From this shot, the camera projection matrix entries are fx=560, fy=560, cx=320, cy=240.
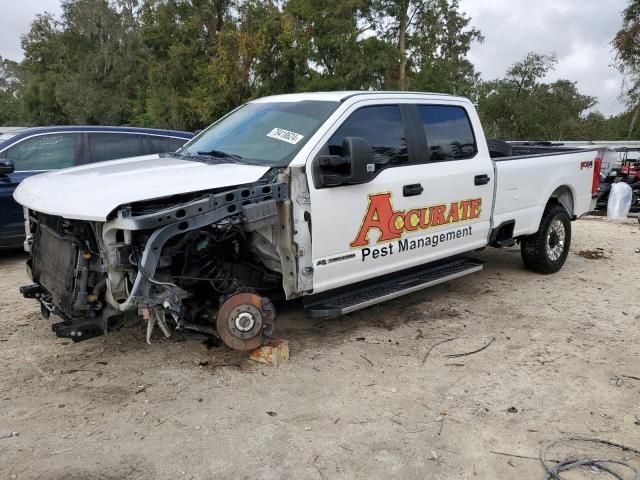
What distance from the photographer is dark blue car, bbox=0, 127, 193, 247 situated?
6.63m

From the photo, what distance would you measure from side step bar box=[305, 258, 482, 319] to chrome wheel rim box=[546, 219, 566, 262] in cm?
144

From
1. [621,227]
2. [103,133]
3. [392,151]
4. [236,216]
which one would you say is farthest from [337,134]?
[621,227]

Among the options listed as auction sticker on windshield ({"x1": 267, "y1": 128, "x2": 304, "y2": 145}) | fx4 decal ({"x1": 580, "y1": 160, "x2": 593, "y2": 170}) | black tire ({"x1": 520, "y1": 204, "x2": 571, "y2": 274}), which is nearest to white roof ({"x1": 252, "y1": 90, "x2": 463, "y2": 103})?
auction sticker on windshield ({"x1": 267, "y1": 128, "x2": 304, "y2": 145})

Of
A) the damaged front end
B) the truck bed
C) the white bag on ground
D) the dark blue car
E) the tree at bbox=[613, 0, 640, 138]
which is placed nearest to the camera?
the damaged front end

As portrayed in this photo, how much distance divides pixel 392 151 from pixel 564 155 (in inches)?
115

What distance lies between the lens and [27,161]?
686cm

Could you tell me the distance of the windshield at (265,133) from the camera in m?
4.26

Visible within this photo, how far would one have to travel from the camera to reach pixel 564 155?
6602mm

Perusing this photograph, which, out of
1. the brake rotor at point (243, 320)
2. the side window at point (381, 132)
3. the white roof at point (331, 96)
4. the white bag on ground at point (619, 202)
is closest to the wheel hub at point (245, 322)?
the brake rotor at point (243, 320)

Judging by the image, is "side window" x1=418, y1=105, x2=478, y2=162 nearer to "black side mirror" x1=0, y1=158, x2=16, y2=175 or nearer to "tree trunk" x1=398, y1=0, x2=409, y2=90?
"black side mirror" x1=0, y1=158, x2=16, y2=175

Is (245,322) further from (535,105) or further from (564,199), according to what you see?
(535,105)

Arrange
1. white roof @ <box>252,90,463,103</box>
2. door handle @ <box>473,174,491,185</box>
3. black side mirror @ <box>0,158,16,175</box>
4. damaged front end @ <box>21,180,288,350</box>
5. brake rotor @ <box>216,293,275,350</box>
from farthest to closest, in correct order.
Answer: black side mirror @ <box>0,158,16,175</box> < door handle @ <box>473,174,491,185</box> < white roof @ <box>252,90,463,103</box> < brake rotor @ <box>216,293,275,350</box> < damaged front end @ <box>21,180,288,350</box>

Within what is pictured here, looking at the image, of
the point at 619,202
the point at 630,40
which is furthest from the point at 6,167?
the point at 630,40

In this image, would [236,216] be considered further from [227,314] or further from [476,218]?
[476,218]
